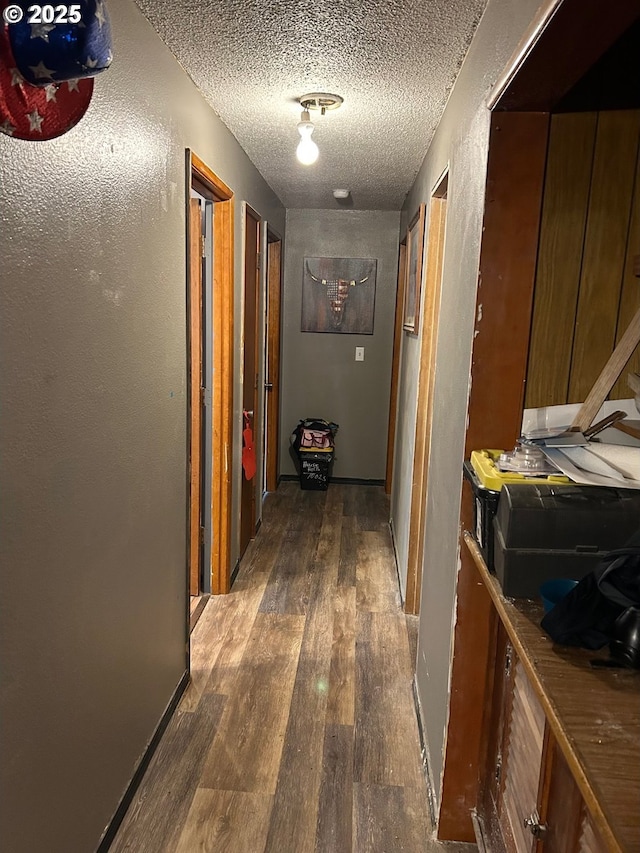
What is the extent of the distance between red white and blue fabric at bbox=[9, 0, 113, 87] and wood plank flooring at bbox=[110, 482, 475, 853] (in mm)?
1868

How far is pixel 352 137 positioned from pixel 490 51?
1443 millimetres

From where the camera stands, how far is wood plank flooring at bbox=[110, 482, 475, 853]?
1795mm

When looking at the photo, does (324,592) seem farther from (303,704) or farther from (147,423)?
(147,423)

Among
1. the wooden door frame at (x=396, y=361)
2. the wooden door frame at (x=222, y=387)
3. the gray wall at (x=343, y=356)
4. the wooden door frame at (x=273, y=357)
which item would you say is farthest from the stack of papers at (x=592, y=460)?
the gray wall at (x=343, y=356)

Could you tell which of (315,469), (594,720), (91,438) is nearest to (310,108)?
(91,438)

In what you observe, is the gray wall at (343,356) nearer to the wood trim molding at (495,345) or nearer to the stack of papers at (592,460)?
the wood trim molding at (495,345)

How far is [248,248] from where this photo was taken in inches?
135

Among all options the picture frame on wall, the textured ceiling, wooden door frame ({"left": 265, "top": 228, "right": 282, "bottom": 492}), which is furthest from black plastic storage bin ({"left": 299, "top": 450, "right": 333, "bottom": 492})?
the textured ceiling

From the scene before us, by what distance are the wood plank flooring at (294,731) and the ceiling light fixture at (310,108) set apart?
6.96 ft

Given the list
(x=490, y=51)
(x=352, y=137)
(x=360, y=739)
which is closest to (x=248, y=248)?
(x=352, y=137)

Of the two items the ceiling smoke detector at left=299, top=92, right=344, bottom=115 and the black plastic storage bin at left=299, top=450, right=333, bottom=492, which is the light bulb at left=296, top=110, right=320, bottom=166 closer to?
the ceiling smoke detector at left=299, top=92, right=344, bottom=115

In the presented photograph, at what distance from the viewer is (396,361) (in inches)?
188

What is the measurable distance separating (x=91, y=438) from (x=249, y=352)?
85.9 inches

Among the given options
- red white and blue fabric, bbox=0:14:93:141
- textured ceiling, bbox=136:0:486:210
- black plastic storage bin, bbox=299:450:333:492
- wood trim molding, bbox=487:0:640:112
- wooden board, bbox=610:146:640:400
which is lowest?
black plastic storage bin, bbox=299:450:333:492
